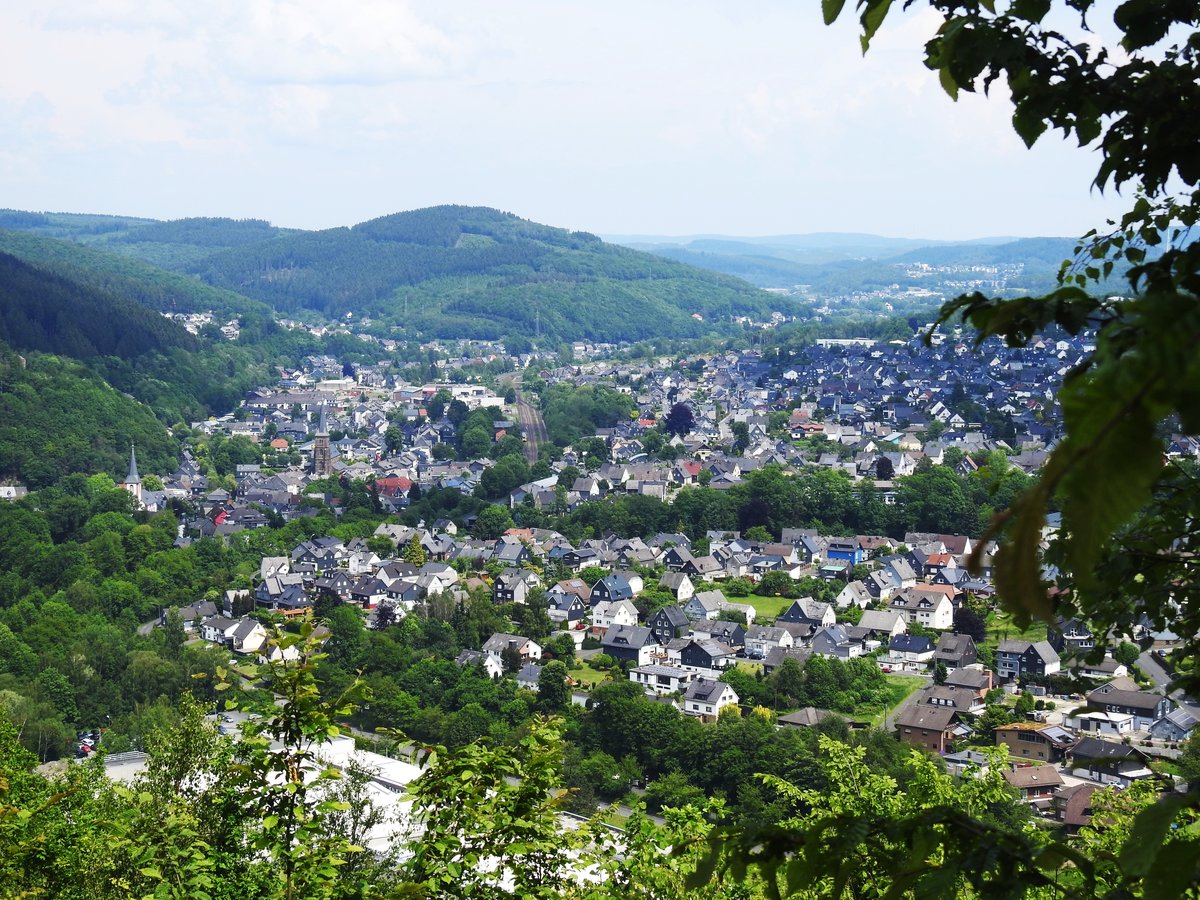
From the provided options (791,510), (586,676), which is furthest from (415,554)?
(791,510)

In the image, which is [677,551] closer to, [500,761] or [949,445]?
[949,445]

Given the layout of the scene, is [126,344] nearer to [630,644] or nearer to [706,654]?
[630,644]

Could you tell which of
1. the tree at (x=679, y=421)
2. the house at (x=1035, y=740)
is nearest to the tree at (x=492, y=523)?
the tree at (x=679, y=421)

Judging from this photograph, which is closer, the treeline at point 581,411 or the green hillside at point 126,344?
the treeline at point 581,411

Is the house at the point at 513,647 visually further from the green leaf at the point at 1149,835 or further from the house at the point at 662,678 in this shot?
Answer: the green leaf at the point at 1149,835

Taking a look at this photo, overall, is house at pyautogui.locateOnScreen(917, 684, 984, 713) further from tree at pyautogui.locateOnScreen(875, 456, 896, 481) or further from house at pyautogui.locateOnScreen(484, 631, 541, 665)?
tree at pyautogui.locateOnScreen(875, 456, 896, 481)

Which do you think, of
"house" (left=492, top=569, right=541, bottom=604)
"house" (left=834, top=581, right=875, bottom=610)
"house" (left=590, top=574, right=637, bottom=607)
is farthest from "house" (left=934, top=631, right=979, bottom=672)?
"house" (left=492, top=569, right=541, bottom=604)
